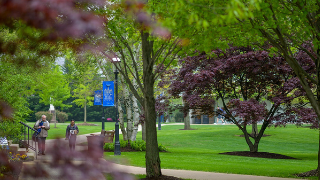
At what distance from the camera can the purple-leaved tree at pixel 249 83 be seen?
15.7 metres

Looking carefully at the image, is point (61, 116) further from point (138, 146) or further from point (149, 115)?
point (149, 115)

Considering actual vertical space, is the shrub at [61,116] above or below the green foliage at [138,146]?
above

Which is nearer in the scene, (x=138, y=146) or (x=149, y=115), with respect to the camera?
(x=149, y=115)

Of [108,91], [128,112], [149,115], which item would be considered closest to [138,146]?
[128,112]

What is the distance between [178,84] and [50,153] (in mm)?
16097

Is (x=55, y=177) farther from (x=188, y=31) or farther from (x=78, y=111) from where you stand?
(x=78, y=111)

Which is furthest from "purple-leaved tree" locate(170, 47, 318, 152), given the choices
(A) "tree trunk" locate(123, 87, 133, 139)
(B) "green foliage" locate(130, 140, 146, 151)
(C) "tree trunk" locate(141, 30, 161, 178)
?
(C) "tree trunk" locate(141, 30, 161, 178)

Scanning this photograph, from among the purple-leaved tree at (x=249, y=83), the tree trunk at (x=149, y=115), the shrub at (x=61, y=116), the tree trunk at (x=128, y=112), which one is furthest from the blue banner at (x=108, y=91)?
the shrub at (x=61, y=116)

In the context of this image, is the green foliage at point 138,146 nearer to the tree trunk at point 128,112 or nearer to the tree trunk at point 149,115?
the tree trunk at point 128,112

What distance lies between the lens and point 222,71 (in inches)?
669

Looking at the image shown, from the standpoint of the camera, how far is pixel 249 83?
17906 mm

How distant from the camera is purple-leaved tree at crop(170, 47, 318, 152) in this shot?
1573 centimetres

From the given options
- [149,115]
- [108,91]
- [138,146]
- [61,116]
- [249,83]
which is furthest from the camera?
[61,116]

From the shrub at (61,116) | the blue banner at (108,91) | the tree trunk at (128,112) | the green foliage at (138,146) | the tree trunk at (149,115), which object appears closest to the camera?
the tree trunk at (149,115)
